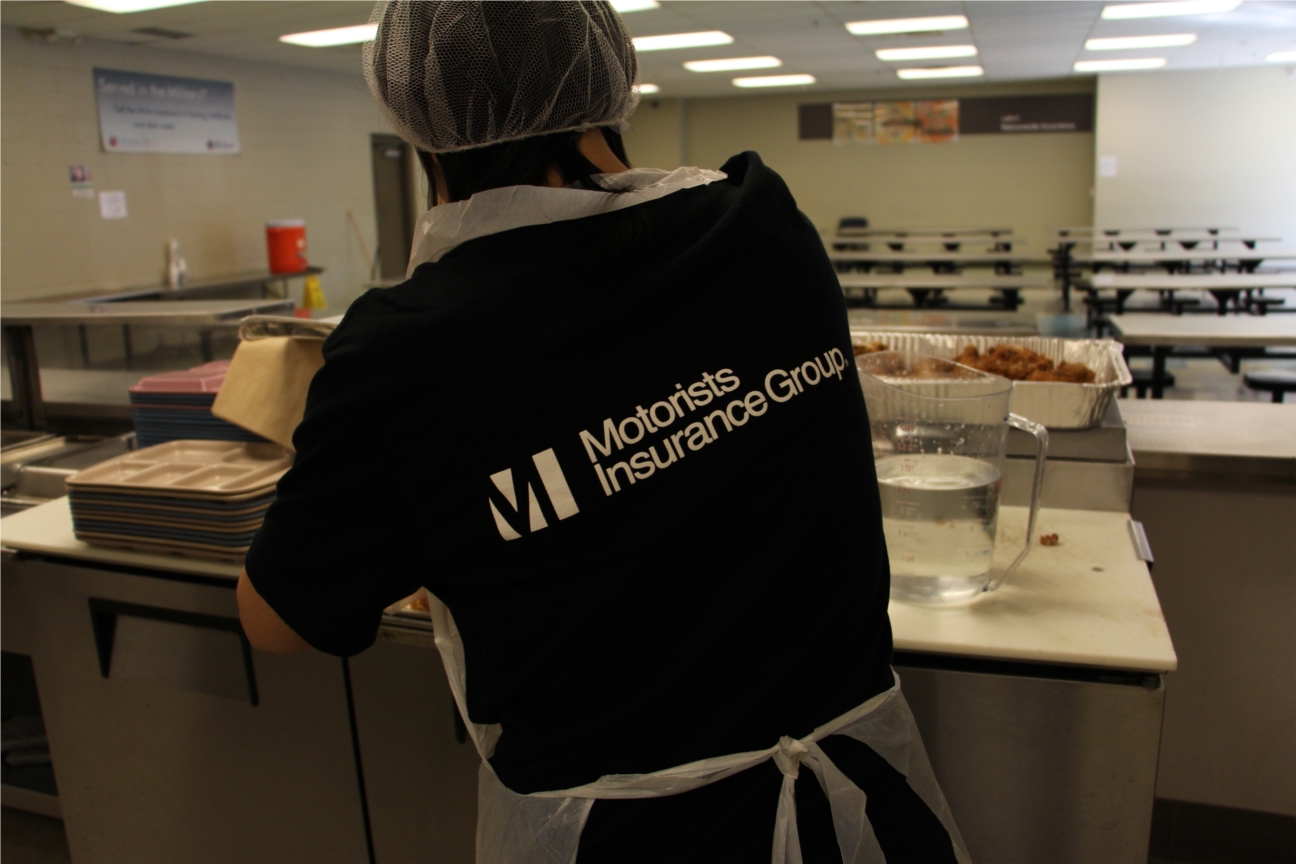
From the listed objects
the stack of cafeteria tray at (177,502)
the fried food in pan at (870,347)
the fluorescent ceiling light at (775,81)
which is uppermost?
A: the fluorescent ceiling light at (775,81)

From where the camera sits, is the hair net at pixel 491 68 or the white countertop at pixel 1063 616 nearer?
the hair net at pixel 491 68

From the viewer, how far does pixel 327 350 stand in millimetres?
750

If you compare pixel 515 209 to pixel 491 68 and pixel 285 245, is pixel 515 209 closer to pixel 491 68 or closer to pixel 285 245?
pixel 491 68

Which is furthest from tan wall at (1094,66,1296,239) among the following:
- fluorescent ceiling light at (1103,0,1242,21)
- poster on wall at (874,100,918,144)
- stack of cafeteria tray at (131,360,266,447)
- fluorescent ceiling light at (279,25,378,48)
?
stack of cafeteria tray at (131,360,266,447)

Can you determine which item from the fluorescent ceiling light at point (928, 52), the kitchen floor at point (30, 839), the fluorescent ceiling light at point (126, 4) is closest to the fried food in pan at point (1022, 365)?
the kitchen floor at point (30, 839)

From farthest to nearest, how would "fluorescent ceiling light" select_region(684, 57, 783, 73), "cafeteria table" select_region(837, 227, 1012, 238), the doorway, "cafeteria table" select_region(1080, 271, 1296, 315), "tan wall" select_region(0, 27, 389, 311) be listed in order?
1. "cafeteria table" select_region(837, 227, 1012, 238)
2. the doorway
3. "fluorescent ceiling light" select_region(684, 57, 783, 73)
4. "tan wall" select_region(0, 27, 389, 311)
5. "cafeteria table" select_region(1080, 271, 1296, 315)

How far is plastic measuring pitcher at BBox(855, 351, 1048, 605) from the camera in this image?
1.28m

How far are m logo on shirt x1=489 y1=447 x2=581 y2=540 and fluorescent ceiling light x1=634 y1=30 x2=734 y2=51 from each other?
6.55 m

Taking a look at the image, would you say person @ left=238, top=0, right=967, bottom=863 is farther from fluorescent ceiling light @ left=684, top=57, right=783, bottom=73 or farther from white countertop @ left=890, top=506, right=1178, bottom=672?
fluorescent ceiling light @ left=684, top=57, right=783, bottom=73

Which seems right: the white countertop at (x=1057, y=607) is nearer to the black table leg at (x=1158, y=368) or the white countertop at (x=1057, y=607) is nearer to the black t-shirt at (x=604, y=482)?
the black t-shirt at (x=604, y=482)

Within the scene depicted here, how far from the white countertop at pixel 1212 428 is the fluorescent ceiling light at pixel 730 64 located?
22.3 feet

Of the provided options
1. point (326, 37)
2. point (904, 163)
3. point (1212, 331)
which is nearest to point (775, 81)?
point (904, 163)

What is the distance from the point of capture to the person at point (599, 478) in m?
0.75

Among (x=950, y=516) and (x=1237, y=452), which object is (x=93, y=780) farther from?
(x=1237, y=452)
